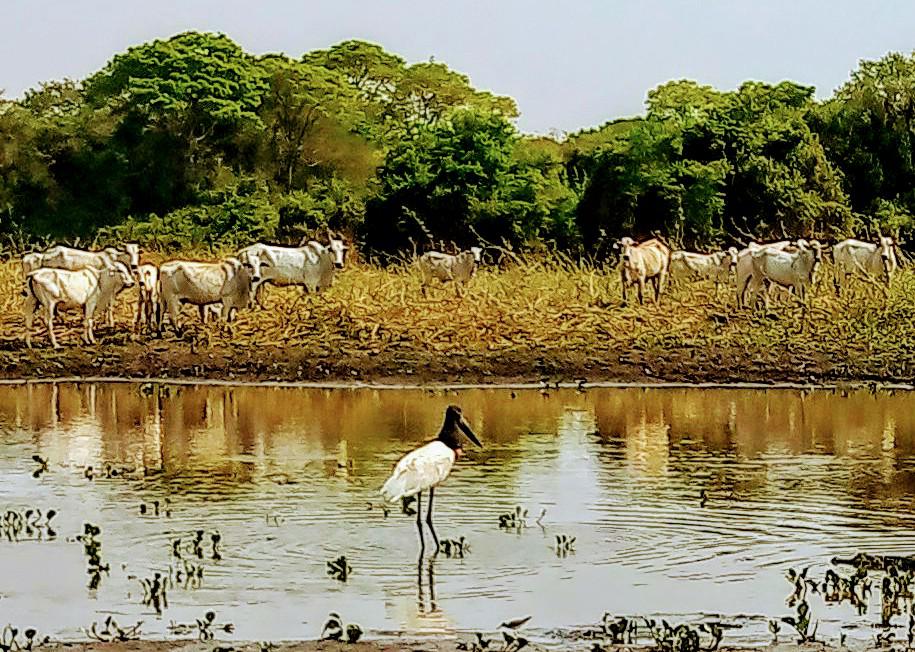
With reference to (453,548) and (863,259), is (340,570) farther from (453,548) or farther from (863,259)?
(863,259)

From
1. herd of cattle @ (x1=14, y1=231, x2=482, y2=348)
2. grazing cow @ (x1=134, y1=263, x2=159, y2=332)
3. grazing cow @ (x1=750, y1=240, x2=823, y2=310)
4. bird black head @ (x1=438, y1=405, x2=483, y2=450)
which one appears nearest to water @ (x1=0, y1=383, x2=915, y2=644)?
bird black head @ (x1=438, y1=405, x2=483, y2=450)

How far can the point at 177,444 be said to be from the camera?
586 inches

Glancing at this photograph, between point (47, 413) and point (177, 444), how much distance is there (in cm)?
316

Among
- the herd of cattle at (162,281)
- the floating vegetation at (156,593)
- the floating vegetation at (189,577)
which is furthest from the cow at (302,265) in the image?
the floating vegetation at (156,593)

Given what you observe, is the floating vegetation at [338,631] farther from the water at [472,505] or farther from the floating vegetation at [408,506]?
the floating vegetation at [408,506]

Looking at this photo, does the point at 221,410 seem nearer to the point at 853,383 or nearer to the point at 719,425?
the point at 719,425

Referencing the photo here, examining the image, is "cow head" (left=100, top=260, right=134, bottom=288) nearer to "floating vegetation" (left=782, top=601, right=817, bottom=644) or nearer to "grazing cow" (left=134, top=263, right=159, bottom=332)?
"grazing cow" (left=134, top=263, right=159, bottom=332)

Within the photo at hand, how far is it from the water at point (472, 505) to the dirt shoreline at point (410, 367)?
3.80 feet

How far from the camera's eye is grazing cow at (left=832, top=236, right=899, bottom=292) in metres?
25.0

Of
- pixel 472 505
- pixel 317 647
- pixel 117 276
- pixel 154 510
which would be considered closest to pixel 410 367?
pixel 117 276

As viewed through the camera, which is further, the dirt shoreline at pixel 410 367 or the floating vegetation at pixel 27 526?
the dirt shoreline at pixel 410 367

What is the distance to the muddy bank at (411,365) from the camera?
20.0 metres

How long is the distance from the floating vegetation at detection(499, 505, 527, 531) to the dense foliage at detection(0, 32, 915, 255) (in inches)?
738

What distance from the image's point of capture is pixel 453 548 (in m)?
9.89
